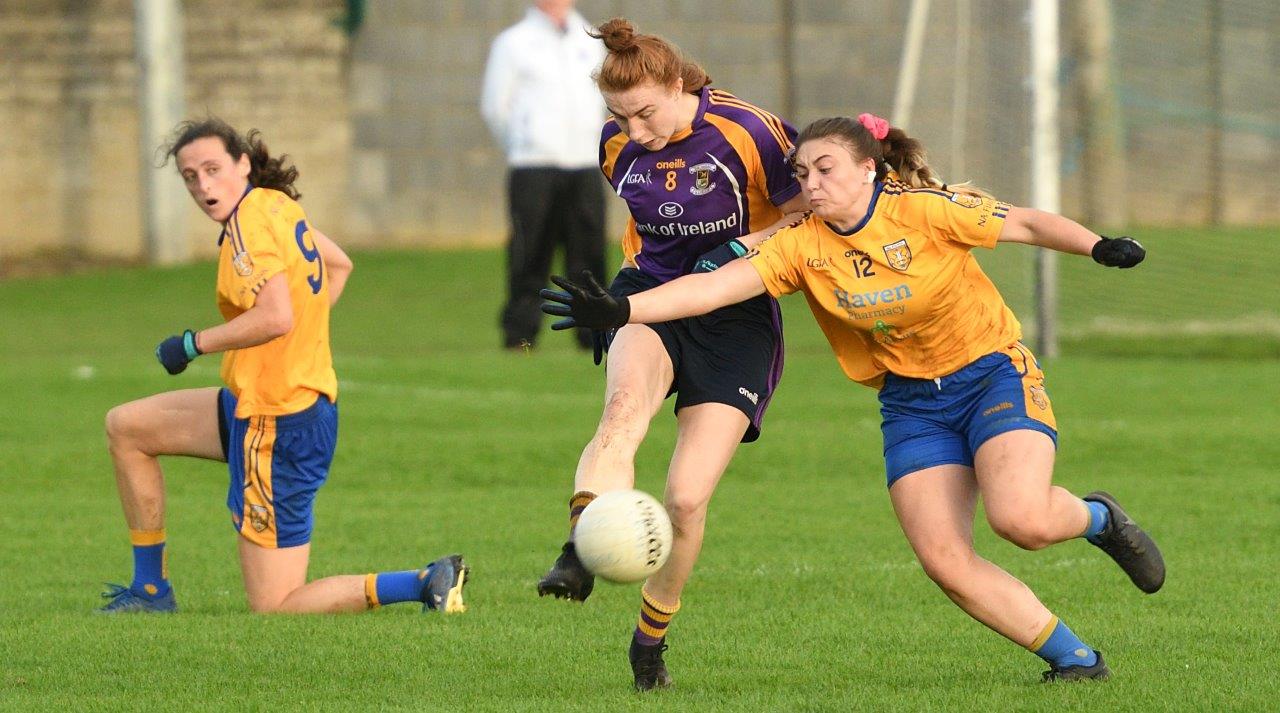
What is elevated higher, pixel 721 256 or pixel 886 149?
pixel 886 149

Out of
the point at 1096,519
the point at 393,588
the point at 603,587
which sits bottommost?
the point at 603,587

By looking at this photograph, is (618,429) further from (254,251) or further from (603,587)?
(603,587)

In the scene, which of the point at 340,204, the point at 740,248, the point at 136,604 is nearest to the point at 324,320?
the point at 136,604

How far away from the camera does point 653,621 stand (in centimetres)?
589

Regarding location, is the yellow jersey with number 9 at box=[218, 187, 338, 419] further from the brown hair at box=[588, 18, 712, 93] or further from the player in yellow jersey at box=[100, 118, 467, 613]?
A: the brown hair at box=[588, 18, 712, 93]

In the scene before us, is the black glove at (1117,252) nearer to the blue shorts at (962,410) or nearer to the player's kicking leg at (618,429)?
the blue shorts at (962,410)

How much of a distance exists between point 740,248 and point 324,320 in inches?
76.0

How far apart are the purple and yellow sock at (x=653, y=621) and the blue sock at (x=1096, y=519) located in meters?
1.28

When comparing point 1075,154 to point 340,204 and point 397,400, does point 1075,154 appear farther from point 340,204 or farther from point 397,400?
point 340,204

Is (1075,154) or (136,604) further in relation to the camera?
(1075,154)

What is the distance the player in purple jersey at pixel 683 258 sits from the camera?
19.3ft

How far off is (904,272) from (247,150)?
8.96 feet

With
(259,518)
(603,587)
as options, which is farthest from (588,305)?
(603,587)

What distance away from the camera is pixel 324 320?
7.30 meters
